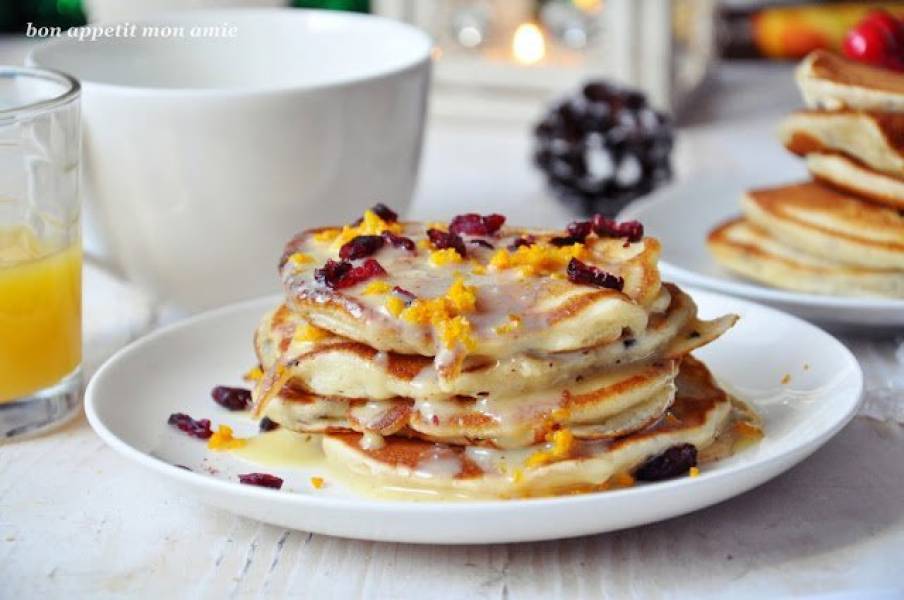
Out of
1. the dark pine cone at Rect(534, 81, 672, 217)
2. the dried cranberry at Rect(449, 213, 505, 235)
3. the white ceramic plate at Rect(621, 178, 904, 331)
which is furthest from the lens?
the dark pine cone at Rect(534, 81, 672, 217)

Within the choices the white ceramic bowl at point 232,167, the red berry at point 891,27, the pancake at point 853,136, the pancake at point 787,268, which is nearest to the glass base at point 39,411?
the white ceramic bowl at point 232,167

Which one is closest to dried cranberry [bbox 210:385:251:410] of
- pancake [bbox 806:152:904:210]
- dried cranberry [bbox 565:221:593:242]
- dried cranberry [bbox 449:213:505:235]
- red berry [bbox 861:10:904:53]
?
dried cranberry [bbox 449:213:505:235]

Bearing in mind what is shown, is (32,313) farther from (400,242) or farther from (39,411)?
(400,242)

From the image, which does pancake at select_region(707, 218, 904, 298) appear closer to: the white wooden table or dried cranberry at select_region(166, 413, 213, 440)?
the white wooden table

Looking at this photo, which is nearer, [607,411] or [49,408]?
[607,411]

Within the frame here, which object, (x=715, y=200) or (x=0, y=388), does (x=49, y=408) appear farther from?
(x=715, y=200)

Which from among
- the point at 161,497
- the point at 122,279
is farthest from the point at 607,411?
the point at 122,279

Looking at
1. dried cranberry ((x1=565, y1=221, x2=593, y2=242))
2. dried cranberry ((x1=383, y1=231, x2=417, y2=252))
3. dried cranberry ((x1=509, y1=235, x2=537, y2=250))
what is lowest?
dried cranberry ((x1=383, y1=231, x2=417, y2=252))
